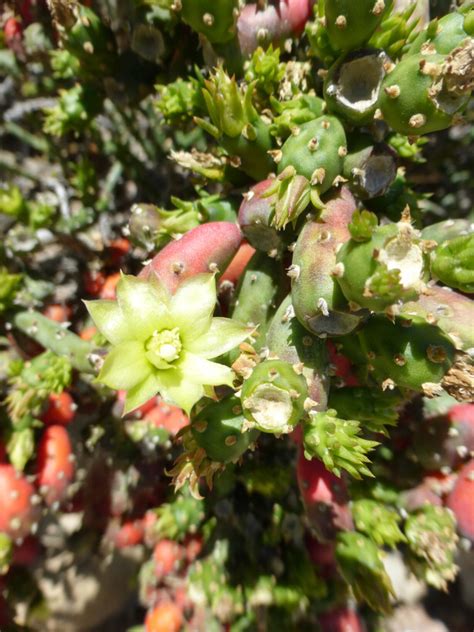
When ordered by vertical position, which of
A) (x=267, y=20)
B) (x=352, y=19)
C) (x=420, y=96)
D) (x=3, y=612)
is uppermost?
(x=267, y=20)

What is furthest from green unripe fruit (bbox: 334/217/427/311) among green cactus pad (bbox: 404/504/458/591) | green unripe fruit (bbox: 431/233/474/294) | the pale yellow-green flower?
green cactus pad (bbox: 404/504/458/591)

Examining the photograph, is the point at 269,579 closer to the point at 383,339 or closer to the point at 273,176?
the point at 383,339

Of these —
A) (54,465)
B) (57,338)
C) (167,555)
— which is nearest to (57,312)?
(57,338)

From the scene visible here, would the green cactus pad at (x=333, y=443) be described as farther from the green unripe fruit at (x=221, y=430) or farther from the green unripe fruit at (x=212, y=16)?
the green unripe fruit at (x=212, y=16)

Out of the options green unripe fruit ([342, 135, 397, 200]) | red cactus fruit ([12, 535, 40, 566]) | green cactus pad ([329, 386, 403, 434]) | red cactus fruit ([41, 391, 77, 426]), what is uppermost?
green unripe fruit ([342, 135, 397, 200])

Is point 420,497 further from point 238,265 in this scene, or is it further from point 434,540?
A: point 238,265

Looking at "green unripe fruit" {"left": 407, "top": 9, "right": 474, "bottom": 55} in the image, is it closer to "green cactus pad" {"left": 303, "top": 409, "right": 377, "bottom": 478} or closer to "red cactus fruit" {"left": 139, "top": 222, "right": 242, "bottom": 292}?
"red cactus fruit" {"left": 139, "top": 222, "right": 242, "bottom": 292}

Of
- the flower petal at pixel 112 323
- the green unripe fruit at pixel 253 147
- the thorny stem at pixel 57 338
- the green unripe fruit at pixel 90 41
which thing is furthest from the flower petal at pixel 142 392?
the green unripe fruit at pixel 90 41
